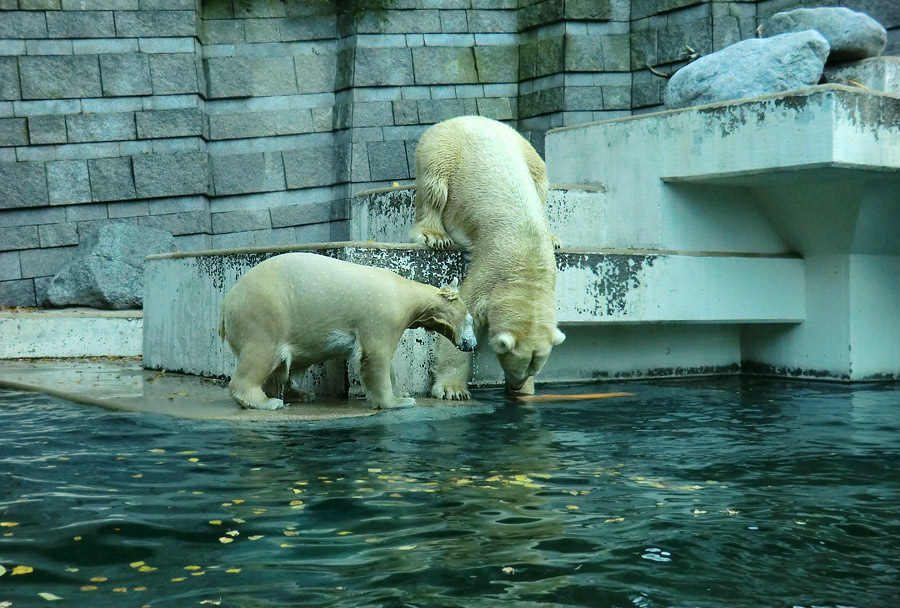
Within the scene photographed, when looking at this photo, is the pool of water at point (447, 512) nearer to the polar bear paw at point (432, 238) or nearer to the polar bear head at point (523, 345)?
the polar bear head at point (523, 345)

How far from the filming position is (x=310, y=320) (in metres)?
5.74

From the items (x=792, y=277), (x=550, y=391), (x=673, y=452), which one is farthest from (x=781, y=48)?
(x=673, y=452)

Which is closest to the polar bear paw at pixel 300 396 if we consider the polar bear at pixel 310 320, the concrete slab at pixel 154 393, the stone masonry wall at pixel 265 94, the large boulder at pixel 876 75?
the concrete slab at pixel 154 393

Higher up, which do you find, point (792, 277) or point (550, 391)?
point (792, 277)

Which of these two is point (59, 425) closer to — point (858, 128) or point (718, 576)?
point (718, 576)

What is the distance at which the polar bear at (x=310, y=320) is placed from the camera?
18.8 feet

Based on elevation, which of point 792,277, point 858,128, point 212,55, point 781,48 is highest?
point 212,55

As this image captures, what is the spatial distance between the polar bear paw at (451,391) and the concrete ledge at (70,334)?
16.4ft

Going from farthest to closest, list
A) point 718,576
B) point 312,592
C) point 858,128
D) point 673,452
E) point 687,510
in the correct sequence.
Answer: point 858,128 → point 673,452 → point 687,510 → point 718,576 → point 312,592

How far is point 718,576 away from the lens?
2795 millimetres

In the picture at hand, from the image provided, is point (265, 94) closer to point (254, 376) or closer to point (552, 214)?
point (552, 214)

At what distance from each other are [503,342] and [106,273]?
6.67 meters

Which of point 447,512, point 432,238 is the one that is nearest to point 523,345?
point 432,238

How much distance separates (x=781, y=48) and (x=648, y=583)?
7.00 meters
